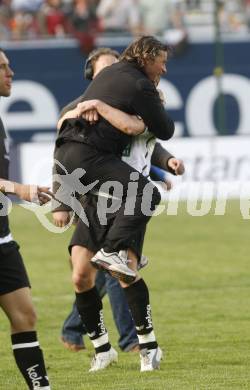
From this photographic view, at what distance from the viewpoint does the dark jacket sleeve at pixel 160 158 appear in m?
8.59

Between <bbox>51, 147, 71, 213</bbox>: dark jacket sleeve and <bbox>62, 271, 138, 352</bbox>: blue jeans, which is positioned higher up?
<bbox>51, 147, 71, 213</bbox>: dark jacket sleeve

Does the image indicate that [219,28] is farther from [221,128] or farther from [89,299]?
[89,299]

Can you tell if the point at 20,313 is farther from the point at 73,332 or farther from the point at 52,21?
the point at 52,21

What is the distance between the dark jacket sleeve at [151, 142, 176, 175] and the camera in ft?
28.2

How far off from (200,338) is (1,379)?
224 cm

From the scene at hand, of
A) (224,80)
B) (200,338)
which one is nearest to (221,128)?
(224,80)

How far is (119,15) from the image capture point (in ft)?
86.4

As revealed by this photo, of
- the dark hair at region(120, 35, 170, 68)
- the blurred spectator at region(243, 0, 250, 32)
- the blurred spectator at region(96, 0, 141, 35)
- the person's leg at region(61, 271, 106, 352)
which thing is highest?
the dark hair at region(120, 35, 170, 68)

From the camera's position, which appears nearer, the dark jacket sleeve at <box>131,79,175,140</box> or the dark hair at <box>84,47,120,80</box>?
the dark jacket sleeve at <box>131,79,175,140</box>

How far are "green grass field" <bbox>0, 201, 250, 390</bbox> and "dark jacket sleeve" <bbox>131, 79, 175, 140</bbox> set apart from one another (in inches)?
67.7

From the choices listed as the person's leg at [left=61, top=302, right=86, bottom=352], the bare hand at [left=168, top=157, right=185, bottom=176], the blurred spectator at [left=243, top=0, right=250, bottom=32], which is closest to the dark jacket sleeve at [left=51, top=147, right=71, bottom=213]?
the bare hand at [left=168, top=157, right=185, bottom=176]

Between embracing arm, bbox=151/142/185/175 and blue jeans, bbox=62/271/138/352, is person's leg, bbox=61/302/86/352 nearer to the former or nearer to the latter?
blue jeans, bbox=62/271/138/352

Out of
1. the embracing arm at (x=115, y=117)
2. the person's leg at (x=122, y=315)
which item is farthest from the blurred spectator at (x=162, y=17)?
the embracing arm at (x=115, y=117)

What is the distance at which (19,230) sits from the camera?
19.0 metres
